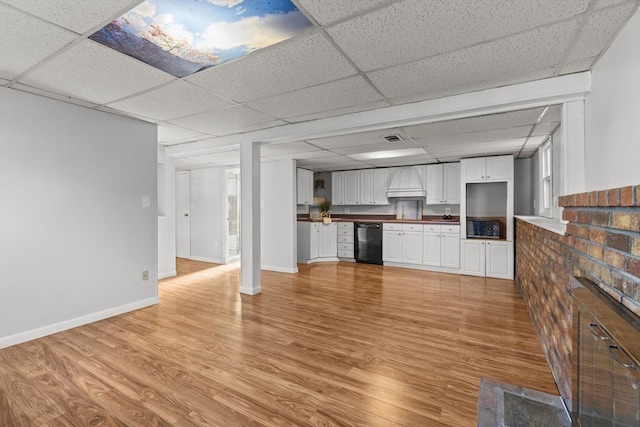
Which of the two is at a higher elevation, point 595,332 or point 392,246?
point 595,332

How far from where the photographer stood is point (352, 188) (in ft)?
23.4

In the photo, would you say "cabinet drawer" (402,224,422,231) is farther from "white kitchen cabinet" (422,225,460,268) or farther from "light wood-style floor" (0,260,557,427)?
"light wood-style floor" (0,260,557,427)

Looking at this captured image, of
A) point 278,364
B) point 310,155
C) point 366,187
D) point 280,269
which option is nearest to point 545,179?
point 366,187

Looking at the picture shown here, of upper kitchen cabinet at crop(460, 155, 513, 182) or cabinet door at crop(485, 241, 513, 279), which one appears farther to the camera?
upper kitchen cabinet at crop(460, 155, 513, 182)

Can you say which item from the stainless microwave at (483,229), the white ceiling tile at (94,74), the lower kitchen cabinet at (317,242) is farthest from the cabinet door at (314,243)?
the white ceiling tile at (94,74)

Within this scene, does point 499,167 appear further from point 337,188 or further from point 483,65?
point 483,65

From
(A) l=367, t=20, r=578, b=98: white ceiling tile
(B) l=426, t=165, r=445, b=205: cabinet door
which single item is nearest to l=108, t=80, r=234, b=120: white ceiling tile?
(A) l=367, t=20, r=578, b=98: white ceiling tile

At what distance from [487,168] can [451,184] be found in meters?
0.79

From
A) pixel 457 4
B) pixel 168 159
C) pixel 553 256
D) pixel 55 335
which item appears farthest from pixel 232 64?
pixel 168 159

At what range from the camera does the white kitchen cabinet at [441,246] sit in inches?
218

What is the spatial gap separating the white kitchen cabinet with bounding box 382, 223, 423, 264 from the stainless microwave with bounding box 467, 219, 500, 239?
0.94m

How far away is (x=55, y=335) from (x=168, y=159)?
3185 mm

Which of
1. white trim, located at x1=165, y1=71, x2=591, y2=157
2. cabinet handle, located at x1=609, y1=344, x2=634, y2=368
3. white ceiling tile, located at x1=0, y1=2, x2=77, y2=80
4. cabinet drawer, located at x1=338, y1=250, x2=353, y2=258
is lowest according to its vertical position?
cabinet drawer, located at x1=338, y1=250, x2=353, y2=258

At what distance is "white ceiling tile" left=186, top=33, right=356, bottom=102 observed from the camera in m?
1.96
